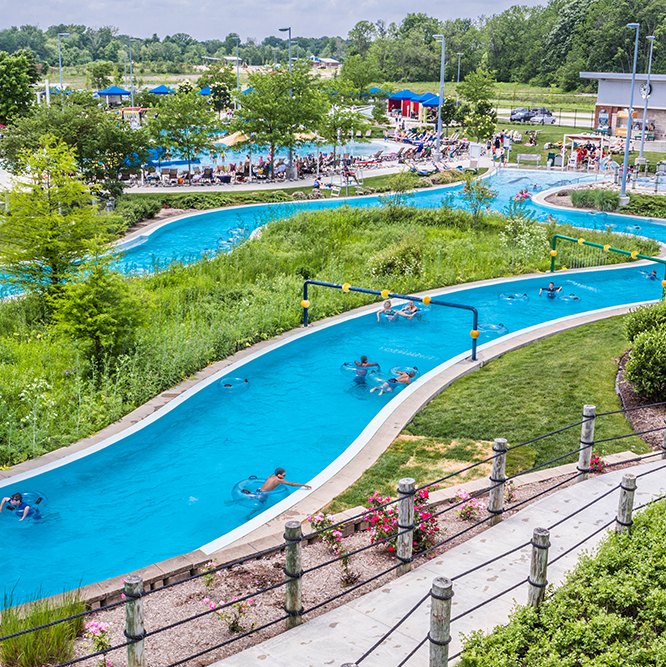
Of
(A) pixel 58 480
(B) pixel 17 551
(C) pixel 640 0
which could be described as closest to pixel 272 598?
(B) pixel 17 551

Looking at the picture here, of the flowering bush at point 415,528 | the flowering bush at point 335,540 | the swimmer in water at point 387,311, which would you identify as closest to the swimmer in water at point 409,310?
the swimmer in water at point 387,311

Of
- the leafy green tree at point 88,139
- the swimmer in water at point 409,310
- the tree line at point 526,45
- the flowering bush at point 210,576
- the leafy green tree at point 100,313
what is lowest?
the flowering bush at point 210,576

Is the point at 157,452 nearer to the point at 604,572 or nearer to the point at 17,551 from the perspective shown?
the point at 17,551

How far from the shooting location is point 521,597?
6.16 metres

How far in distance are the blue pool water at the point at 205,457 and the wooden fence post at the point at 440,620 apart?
461 cm

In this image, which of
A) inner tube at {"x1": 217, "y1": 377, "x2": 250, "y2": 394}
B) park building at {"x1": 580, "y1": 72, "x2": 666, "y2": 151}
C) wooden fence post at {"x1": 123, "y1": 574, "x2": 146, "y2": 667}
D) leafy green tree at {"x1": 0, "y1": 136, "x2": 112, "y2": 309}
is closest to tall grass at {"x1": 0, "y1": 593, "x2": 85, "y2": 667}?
wooden fence post at {"x1": 123, "y1": 574, "x2": 146, "y2": 667}

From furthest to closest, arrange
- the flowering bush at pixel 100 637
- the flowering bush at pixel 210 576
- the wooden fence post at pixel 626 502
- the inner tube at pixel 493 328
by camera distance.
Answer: the inner tube at pixel 493 328 < the flowering bush at pixel 210 576 < the wooden fence post at pixel 626 502 < the flowering bush at pixel 100 637

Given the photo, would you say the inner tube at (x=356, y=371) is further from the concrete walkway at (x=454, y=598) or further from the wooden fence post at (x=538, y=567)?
the wooden fence post at (x=538, y=567)

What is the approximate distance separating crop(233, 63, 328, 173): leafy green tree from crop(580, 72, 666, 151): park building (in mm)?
20509

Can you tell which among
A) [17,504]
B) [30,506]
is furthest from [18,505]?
[30,506]

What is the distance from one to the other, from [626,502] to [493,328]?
10479 millimetres

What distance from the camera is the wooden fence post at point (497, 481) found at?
291 inches

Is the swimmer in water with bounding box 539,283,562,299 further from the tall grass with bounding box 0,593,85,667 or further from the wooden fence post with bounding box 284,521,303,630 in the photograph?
the tall grass with bounding box 0,593,85,667

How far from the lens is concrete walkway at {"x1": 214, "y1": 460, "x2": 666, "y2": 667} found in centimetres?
548
